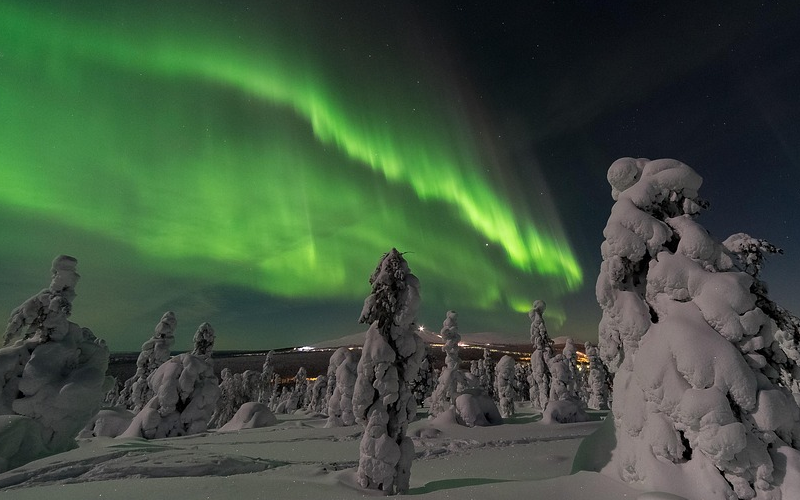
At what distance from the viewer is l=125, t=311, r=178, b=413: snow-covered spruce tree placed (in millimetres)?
33406

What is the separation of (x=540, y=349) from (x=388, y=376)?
97.3 ft

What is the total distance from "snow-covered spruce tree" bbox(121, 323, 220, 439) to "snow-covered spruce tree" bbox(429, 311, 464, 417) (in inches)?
629

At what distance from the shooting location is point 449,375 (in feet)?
97.8

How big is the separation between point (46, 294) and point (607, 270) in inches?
835

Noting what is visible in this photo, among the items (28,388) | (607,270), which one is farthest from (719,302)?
(28,388)

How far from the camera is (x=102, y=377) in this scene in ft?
51.5

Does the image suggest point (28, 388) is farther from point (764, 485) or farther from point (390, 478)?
point (764, 485)

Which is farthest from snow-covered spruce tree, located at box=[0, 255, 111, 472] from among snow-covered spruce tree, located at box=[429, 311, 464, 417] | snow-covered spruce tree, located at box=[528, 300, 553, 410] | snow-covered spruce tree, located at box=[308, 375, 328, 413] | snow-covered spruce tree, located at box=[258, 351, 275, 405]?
snow-covered spruce tree, located at box=[258, 351, 275, 405]

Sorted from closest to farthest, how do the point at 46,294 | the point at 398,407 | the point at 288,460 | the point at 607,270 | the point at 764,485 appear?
the point at 764,485, the point at 607,270, the point at 398,407, the point at 288,460, the point at 46,294

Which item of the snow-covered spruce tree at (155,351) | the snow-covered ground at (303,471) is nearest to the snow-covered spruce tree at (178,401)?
the snow-covered ground at (303,471)

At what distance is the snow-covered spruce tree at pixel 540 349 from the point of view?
34.5 metres

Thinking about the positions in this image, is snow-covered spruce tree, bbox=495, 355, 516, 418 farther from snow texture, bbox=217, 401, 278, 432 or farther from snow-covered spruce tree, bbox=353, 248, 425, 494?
snow-covered spruce tree, bbox=353, 248, 425, 494

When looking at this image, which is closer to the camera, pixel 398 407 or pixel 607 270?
pixel 607 270

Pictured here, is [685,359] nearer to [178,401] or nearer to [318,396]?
[178,401]
